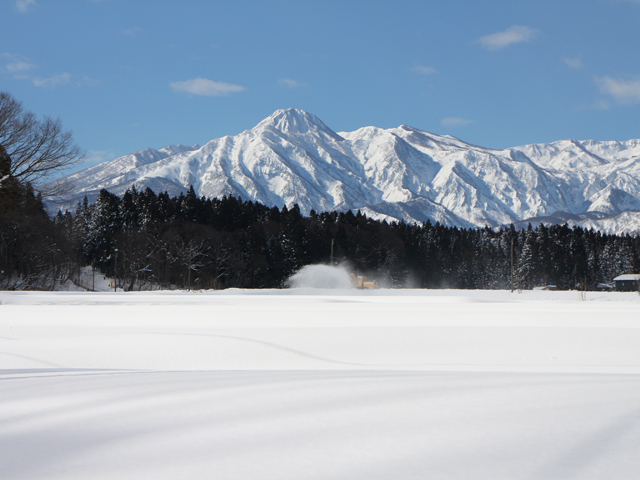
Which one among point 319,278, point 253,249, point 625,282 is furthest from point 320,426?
point 625,282

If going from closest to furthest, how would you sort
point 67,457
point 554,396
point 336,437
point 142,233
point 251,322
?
point 67,457 < point 336,437 < point 554,396 < point 251,322 < point 142,233

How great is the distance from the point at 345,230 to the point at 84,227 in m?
33.9

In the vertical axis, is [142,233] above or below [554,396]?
above

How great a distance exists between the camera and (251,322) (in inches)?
412

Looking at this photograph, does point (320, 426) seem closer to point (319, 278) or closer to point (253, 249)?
point (319, 278)

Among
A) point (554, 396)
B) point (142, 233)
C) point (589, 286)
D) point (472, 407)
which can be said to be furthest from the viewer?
point (589, 286)

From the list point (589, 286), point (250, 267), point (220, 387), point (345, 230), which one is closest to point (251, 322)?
point (220, 387)

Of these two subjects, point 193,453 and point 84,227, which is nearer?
point 193,453

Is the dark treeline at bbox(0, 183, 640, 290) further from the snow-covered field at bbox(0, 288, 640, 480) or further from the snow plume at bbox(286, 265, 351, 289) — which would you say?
the snow-covered field at bbox(0, 288, 640, 480)

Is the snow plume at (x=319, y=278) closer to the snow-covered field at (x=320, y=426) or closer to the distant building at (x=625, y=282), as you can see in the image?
the snow-covered field at (x=320, y=426)

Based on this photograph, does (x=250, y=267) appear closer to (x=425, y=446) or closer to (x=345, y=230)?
(x=345, y=230)

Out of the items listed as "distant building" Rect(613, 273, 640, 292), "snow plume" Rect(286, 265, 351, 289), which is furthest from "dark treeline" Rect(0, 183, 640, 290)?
"distant building" Rect(613, 273, 640, 292)

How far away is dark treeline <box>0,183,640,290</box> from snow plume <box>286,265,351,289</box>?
2.00 metres

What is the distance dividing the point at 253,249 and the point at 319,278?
42.9 ft
